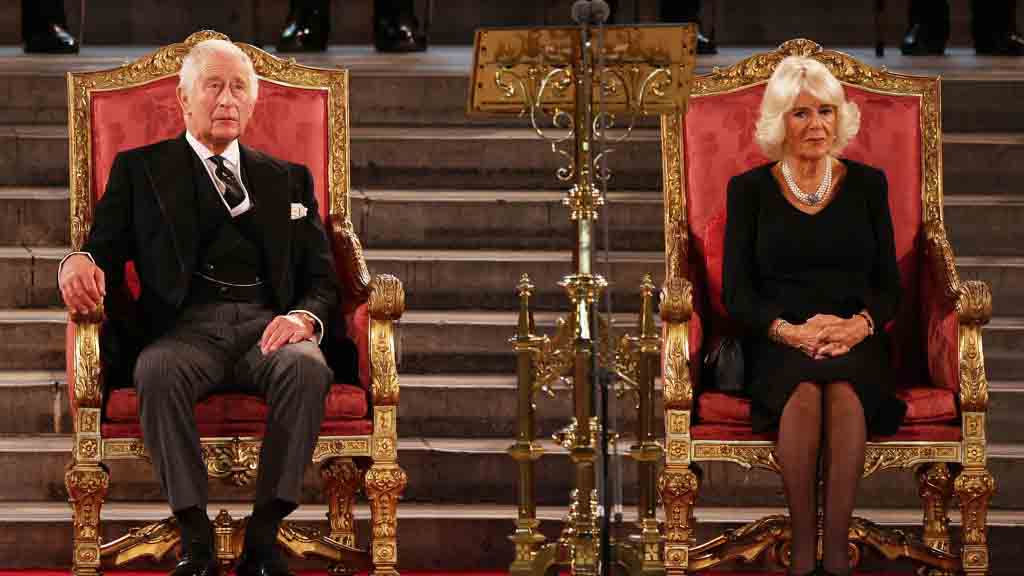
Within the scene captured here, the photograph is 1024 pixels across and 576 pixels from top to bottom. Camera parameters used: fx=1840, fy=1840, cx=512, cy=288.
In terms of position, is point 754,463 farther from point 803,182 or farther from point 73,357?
point 73,357

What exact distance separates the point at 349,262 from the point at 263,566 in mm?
865

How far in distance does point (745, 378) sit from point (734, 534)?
374 millimetres

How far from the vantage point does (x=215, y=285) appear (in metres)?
4.50

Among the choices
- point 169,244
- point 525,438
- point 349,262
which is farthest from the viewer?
point 349,262

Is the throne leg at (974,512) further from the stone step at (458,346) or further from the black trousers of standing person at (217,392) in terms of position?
the black trousers of standing person at (217,392)

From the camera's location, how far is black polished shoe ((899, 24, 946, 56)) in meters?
7.35

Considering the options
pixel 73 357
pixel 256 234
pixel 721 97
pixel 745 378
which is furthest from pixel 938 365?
pixel 73 357

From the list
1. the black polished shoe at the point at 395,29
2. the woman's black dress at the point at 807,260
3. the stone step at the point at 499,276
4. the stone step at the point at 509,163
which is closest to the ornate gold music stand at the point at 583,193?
the woman's black dress at the point at 807,260

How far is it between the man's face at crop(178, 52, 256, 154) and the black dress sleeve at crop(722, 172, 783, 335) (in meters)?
1.23

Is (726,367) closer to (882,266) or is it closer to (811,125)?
(882,266)

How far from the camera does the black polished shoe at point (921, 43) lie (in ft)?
24.1

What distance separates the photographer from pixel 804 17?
8117 millimetres

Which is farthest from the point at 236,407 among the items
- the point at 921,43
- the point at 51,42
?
the point at 921,43

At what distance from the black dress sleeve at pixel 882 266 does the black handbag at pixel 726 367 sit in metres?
0.33
